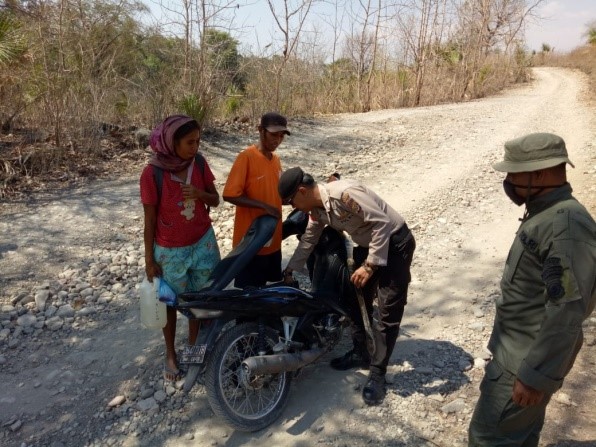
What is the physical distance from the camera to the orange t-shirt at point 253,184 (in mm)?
3086

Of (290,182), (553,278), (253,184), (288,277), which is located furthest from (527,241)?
(253,184)

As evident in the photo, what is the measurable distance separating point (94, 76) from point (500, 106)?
1219 cm

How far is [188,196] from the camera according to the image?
9.05 ft

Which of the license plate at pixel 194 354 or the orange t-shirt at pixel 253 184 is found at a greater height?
the orange t-shirt at pixel 253 184

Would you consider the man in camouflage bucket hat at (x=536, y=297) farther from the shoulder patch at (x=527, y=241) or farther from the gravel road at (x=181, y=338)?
the gravel road at (x=181, y=338)

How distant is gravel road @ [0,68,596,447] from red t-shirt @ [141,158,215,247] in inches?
40.0

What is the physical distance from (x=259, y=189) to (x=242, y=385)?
1.26 m

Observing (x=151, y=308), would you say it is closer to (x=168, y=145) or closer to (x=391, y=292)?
(x=168, y=145)

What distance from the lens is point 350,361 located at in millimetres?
3141

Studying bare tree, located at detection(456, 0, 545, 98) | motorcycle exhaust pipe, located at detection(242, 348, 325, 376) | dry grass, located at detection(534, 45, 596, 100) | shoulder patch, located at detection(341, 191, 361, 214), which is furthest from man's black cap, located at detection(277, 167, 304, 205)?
dry grass, located at detection(534, 45, 596, 100)

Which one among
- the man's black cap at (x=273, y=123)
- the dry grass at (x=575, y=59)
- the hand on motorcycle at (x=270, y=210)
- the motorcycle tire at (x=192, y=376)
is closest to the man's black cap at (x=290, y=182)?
the hand on motorcycle at (x=270, y=210)

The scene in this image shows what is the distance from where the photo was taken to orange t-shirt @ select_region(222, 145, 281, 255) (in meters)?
3.09

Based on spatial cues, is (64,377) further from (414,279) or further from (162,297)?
(414,279)

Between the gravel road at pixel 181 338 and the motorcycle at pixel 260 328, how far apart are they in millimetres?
203
